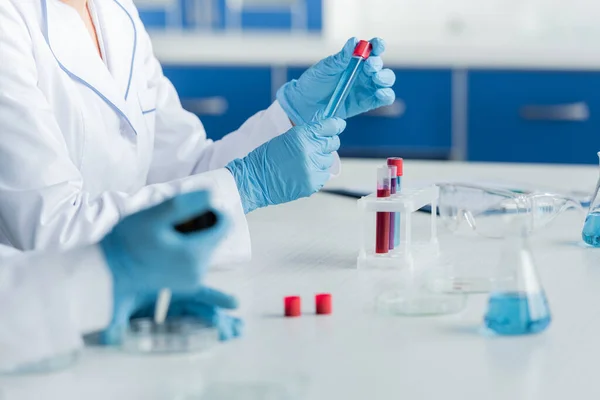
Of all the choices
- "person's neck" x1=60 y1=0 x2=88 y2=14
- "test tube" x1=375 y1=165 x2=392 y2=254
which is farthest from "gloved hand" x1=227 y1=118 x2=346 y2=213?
"person's neck" x1=60 y1=0 x2=88 y2=14

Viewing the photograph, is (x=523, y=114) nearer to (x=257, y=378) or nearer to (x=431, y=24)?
(x=431, y=24)

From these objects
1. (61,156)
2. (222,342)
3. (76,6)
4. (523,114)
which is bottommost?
(523,114)

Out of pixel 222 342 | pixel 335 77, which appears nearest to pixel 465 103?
pixel 335 77

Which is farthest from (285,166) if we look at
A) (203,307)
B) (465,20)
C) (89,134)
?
(465,20)

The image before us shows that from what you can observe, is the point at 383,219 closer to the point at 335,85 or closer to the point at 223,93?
the point at 335,85

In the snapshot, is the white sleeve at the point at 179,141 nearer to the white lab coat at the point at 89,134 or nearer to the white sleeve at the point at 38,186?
the white lab coat at the point at 89,134

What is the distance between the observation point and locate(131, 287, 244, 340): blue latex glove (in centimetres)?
96

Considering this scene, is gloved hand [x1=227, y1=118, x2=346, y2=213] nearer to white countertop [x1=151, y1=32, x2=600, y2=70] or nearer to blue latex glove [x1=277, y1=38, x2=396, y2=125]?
blue latex glove [x1=277, y1=38, x2=396, y2=125]

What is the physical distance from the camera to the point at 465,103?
11.7ft

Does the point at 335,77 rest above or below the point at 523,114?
above

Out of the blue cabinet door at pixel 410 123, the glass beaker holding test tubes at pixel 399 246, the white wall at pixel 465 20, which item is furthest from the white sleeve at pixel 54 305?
the white wall at pixel 465 20

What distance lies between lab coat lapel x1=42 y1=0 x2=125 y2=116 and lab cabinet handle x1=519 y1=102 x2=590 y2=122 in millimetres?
2271

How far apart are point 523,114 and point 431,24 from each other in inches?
32.6

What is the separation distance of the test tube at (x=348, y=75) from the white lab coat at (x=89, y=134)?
20 centimetres
